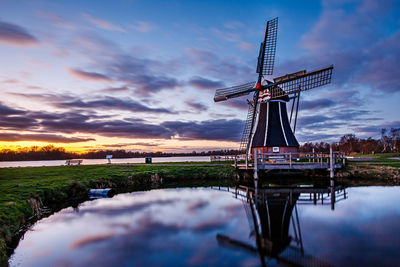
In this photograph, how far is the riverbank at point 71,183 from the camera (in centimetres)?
1005

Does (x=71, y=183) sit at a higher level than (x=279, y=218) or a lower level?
higher

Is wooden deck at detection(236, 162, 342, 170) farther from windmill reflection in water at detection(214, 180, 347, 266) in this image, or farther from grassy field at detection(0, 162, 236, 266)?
grassy field at detection(0, 162, 236, 266)

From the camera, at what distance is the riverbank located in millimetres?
10047

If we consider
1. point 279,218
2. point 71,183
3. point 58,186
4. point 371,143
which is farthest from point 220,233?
point 371,143

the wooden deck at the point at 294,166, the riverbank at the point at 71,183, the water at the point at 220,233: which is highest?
the wooden deck at the point at 294,166

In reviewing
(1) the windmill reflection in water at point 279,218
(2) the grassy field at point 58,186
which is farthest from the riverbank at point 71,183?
(1) the windmill reflection in water at point 279,218

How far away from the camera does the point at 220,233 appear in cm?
987

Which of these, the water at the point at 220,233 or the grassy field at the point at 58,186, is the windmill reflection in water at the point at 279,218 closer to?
the water at the point at 220,233

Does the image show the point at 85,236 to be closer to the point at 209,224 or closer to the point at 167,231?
the point at 167,231

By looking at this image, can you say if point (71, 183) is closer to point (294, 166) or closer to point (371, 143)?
point (294, 166)

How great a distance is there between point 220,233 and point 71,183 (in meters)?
12.0

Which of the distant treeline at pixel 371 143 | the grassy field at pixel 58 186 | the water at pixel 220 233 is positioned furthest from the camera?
the distant treeline at pixel 371 143

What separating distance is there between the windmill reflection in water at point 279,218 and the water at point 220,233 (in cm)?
3

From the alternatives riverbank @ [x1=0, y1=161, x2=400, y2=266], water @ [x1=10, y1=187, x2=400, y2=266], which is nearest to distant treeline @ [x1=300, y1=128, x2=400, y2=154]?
riverbank @ [x1=0, y1=161, x2=400, y2=266]
